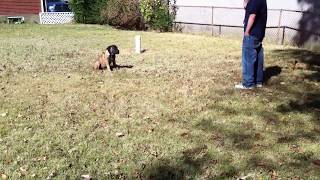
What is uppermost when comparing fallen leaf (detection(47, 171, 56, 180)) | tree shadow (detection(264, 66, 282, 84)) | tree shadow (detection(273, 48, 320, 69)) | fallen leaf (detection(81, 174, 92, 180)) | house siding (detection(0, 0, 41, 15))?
house siding (detection(0, 0, 41, 15))

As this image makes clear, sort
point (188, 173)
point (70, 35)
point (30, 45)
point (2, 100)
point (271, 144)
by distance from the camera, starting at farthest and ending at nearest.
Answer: point (70, 35)
point (30, 45)
point (2, 100)
point (271, 144)
point (188, 173)

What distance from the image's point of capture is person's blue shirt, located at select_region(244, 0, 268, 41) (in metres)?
7.50

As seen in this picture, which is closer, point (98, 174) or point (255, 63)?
point (98, 174)

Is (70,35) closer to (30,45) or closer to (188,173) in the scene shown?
(30,45)

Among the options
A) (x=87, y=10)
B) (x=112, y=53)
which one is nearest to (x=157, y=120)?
(x=112, y=53)

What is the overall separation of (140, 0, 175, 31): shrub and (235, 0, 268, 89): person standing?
36.5 ft

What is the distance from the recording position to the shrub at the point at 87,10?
22272 mm

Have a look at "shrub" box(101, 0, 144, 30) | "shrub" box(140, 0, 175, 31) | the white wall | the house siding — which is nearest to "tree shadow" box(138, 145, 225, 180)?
the white wall

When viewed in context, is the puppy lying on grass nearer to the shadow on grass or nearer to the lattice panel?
the shadow on grass

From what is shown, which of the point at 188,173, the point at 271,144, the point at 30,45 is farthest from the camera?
the point at 30,45

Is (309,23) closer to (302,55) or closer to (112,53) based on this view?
(302,55)

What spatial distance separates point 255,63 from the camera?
811 centimetres

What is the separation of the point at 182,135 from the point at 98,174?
1416 mm

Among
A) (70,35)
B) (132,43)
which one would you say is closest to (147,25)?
(70,35)
